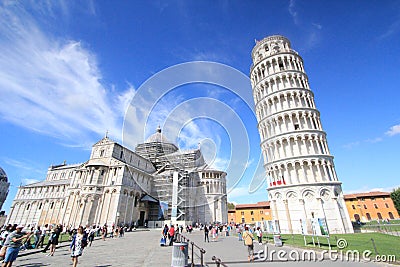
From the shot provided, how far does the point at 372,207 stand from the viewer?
57.8 m

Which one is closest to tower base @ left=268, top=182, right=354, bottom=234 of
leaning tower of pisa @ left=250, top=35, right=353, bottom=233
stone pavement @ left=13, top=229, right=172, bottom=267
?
leaning tower of pisa @ left=250, top=35, right=353, bottom=233

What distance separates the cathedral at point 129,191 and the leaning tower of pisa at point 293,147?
22.7 metres

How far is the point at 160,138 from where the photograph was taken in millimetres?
63062

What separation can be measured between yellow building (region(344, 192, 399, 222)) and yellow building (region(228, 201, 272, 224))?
26296 millimetres

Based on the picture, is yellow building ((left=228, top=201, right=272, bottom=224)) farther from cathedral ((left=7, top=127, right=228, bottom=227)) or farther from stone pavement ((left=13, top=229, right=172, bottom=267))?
stone pavement ((left=13, top=229, right=172, bottom=267))

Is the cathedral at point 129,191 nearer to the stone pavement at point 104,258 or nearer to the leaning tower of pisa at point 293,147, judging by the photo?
the leaning tower of pisa at point 293,147

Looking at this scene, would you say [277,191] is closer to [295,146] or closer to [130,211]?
[295,146]

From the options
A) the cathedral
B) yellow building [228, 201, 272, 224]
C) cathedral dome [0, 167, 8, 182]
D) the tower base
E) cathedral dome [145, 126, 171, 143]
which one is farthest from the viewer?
cathedral dome [0, 167, 8, 182]

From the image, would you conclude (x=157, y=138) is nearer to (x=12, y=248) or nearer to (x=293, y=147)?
(x=293, y=147)

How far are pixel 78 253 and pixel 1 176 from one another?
108 metres

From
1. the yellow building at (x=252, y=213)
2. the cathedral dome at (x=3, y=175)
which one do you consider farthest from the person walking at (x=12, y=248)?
the cathedral dome at (x=3, y=175)

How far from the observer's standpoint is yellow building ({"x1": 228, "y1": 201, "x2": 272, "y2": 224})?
5762cm

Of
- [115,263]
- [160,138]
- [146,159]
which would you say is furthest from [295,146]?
[160,138]

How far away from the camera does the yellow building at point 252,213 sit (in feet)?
189
